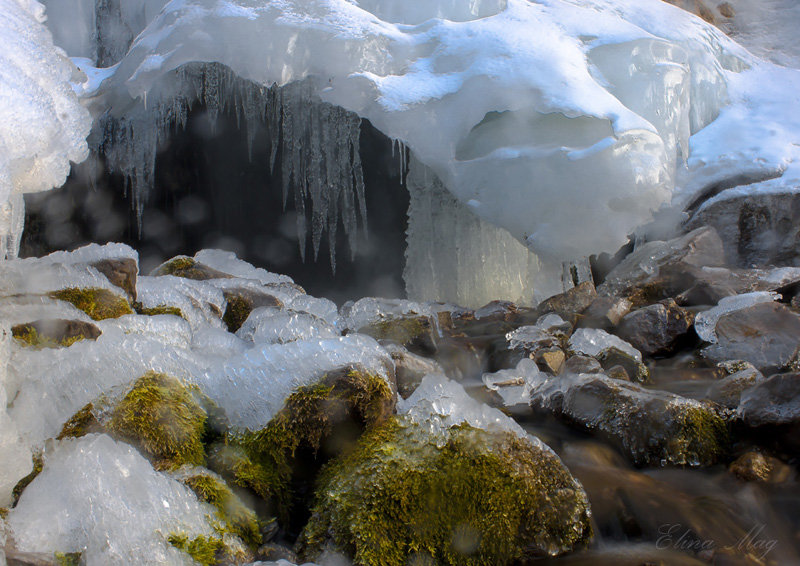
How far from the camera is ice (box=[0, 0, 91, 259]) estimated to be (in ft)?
5.82

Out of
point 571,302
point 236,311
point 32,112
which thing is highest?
point 32,112

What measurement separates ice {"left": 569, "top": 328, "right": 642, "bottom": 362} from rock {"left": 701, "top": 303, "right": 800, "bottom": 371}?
614 mm

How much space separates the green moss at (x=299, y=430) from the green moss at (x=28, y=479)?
1.66 feet

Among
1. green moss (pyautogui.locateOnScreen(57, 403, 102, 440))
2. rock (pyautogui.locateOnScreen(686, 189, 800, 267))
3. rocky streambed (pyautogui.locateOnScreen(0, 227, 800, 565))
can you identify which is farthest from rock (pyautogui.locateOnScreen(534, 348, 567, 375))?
rock (pyautogui.locateOnScreen(686, 189, 800, 267))

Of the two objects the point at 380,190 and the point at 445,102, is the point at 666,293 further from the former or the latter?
the point at 380,190

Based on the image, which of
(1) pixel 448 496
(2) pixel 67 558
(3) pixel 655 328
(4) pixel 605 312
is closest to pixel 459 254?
(4) pixel 605 312

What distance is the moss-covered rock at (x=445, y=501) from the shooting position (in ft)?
6.04

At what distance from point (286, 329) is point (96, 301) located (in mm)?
842

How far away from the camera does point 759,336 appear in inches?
170

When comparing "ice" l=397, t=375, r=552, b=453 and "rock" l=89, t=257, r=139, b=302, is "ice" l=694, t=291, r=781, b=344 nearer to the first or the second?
"ice" l=397, t=375, r=552, b=453

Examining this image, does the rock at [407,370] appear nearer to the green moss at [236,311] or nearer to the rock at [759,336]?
the green moss at [236,311]

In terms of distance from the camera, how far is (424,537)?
6.07ft

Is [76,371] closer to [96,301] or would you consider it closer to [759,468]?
[96,301]

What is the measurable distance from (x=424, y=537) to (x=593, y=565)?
0.58 metres
